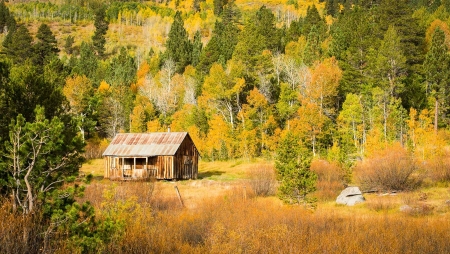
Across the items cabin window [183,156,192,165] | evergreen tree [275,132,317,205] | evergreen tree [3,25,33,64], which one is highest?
evergreen tree [3,25,33,64]

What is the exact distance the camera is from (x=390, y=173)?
24312 mm

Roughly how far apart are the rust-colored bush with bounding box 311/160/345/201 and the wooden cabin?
11.7m

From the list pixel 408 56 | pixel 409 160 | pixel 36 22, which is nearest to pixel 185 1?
pixel 36 22

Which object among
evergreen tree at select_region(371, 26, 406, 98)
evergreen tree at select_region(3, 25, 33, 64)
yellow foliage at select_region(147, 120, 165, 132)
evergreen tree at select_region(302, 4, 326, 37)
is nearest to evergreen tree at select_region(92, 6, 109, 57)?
evergreen tree at select_region(3, 25, 33, 64)

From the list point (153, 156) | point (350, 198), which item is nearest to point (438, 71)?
point (350, 198)

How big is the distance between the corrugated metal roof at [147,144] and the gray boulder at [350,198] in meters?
16.7

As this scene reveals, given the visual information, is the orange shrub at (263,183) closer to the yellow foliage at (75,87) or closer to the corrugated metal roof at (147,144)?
the corrugated metal roof at (147,144)

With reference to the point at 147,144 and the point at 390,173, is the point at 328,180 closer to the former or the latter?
the point at 390,173

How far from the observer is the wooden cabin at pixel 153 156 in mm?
35531

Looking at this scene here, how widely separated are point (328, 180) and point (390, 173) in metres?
4.54

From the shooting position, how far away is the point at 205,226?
13.2 metres

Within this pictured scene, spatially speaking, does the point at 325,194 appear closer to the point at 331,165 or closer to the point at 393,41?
the point at 331,165

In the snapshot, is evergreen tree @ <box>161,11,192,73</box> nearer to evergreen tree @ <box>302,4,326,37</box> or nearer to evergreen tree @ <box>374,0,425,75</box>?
evergreen tree @ <box>302,4,326,37</box>

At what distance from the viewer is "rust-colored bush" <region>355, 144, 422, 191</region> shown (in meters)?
24.3
